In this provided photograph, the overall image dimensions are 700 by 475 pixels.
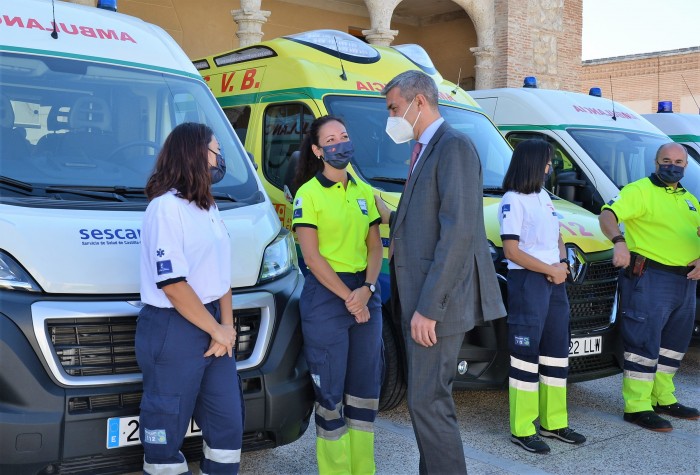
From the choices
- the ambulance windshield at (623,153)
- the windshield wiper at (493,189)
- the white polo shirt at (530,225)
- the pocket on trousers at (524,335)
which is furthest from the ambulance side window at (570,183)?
the pocket on trousers at (524,335)

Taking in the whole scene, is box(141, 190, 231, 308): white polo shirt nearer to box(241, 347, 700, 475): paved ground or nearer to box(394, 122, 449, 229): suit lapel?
box(394, 122, 449, 229): suit lapel

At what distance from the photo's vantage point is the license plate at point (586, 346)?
16.7 ft

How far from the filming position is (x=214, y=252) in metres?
3.15

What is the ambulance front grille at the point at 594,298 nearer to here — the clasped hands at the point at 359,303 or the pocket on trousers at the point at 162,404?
the clasped hands at the point at 359,303

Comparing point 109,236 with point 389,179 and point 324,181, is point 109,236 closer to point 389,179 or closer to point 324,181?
point 324,181

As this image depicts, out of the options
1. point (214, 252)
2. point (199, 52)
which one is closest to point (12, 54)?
point (214, 252)

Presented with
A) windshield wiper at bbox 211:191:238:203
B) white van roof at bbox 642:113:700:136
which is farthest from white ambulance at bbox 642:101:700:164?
windshield wiper at bbox 211:191:238:203

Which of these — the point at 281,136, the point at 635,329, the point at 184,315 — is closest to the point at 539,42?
the point at 281,136

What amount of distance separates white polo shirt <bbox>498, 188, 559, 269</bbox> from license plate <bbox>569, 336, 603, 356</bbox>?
0.72m

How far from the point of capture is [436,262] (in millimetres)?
3281

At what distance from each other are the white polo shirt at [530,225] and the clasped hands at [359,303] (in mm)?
1183

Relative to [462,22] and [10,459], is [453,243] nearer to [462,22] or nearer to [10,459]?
[10,459]

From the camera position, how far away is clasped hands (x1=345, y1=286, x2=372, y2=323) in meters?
3.75

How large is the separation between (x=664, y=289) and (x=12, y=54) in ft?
13.2
